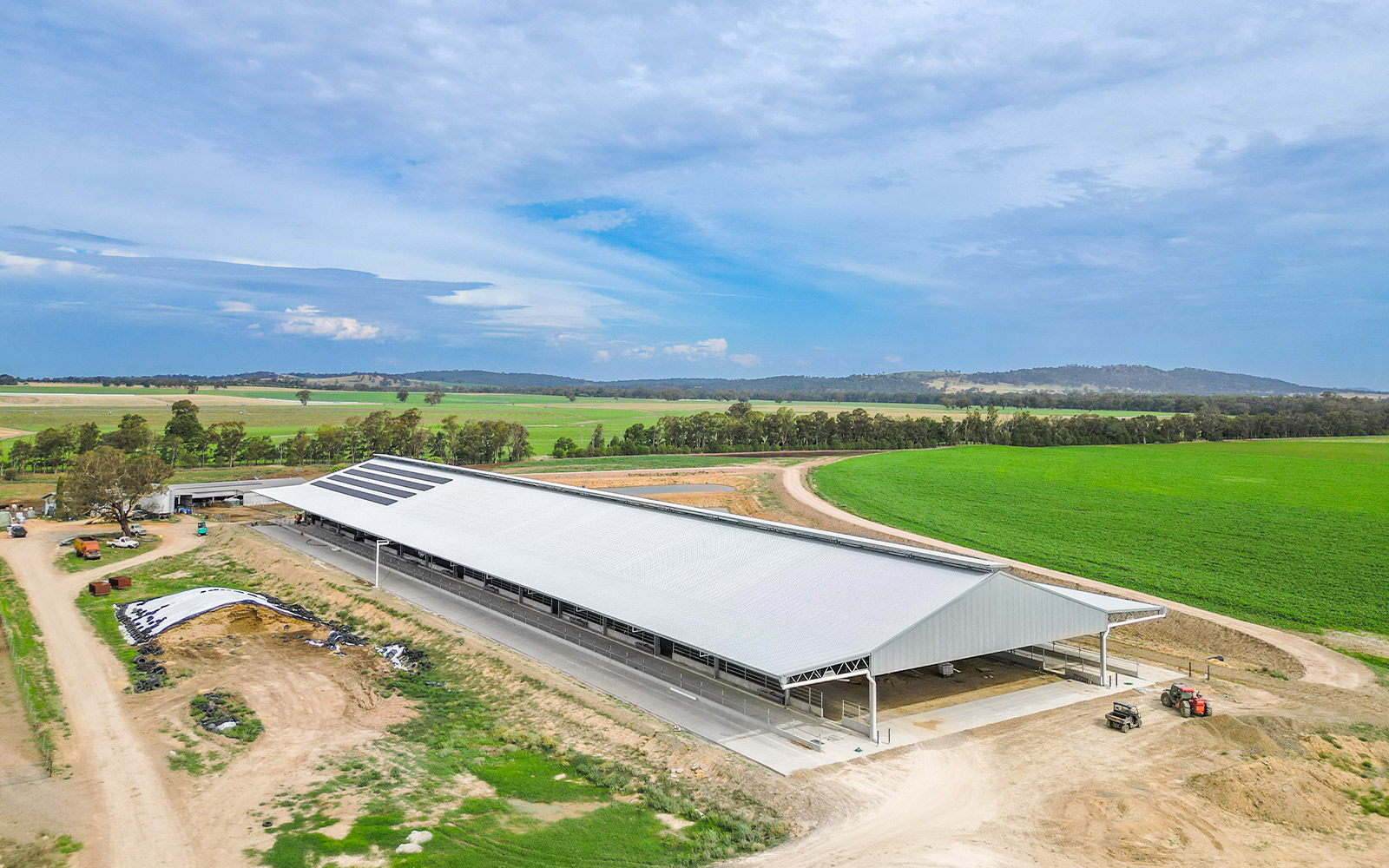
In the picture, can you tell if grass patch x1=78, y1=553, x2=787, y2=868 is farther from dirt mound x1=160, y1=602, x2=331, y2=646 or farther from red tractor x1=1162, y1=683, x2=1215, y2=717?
red tractor x1=1162, y1=683, x2=1215, y2=717

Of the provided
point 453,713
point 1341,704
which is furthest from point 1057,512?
point 453,713

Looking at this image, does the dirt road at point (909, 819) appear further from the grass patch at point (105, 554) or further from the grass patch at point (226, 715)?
the grass patch at point (105, 554)

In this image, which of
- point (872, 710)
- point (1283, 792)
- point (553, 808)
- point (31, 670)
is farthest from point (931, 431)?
point (31, 670)

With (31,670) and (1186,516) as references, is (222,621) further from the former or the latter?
(1186,516)

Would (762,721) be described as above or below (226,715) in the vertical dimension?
above

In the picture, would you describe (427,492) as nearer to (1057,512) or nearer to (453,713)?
(453,713)
